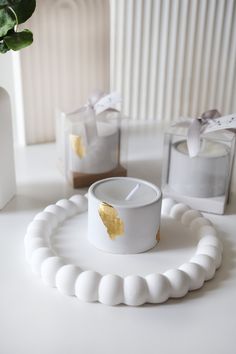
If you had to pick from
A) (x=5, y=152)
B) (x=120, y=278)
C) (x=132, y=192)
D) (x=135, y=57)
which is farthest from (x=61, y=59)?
(x=120, y=278)

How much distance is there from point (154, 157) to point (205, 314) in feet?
1.62

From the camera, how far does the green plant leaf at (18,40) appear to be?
702mm

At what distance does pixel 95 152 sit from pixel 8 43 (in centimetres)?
25

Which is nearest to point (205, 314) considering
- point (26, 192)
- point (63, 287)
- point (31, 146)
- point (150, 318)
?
point (150, 318)

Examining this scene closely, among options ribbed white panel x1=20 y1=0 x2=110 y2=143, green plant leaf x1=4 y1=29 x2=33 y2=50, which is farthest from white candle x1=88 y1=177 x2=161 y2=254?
ribbed white panel x1=20 y1=0 x2=110 y2=143

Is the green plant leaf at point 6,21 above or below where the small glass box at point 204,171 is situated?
above

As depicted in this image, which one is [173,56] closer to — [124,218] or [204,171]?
[204,171]

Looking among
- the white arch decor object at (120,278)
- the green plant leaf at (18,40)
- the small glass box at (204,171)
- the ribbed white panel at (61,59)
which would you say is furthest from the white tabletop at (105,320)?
the ribbed white panel at (61,59)

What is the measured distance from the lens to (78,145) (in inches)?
34.1

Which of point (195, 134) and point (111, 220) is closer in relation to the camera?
point (111, 220)

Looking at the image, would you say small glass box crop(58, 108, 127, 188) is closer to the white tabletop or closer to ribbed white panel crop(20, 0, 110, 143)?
ribbed white panel crop(20, 0, 110, 143)

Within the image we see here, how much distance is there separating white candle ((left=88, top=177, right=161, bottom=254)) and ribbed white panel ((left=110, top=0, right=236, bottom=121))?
0.53 meters

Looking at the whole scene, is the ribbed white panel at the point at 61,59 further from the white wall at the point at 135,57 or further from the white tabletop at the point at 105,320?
the white tabletop at the point at 105,320

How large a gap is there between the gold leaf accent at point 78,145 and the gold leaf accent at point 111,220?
24cm
